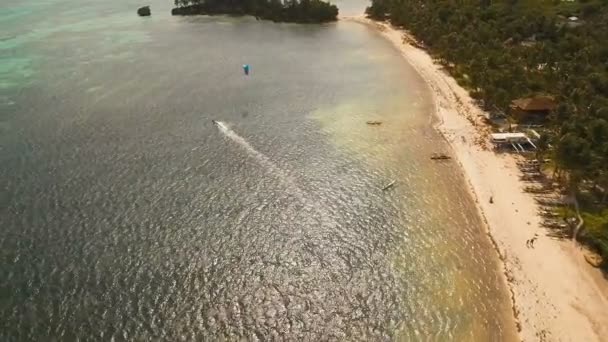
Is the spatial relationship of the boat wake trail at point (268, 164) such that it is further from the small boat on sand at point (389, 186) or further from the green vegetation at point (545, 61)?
the green vegetation at point (545, 61)

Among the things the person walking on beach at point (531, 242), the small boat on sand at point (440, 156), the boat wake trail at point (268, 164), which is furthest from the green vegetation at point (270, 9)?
the person walking on beach at point (531, 242)

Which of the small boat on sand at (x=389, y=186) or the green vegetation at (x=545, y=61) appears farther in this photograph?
the small boat on sand at (x=389, y=186)

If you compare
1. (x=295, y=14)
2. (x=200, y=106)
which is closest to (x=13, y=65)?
(x=200, y=106)

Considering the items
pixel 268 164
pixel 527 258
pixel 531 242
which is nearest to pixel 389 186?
pixel 268 164

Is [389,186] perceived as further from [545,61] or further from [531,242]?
[545,61]

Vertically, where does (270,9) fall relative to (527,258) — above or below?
above

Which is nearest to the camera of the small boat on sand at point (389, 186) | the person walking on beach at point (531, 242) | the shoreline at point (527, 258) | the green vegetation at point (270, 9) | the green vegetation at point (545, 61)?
the shoreline at point (527, 258)
